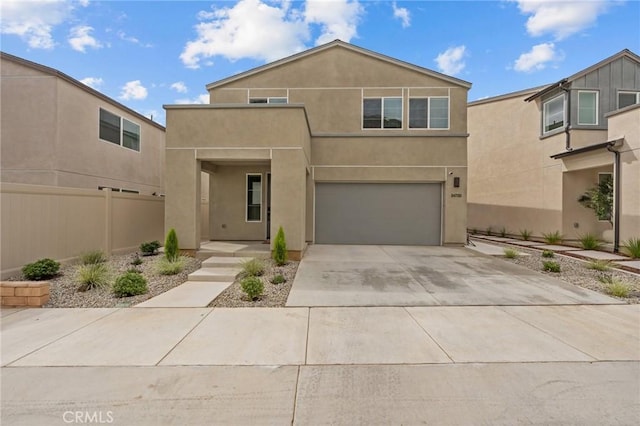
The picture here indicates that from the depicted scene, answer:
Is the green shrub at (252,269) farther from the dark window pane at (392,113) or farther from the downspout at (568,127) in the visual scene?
the downspout at (568,127)

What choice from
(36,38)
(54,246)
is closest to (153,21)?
(36,38)

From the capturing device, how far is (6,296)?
17.4 ft

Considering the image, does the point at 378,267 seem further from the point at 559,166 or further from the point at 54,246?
the point at 559,166

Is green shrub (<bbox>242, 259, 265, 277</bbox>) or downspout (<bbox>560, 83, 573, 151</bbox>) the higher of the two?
downspout (<bbox>560, 83, 573, 151</bbox>)

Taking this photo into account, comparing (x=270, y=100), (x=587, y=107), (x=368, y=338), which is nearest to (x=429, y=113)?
(x=270, y=100)

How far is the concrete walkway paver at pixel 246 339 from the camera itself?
142 inches

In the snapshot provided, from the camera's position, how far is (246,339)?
13.5 ft

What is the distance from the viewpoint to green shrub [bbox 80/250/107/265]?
26.5 feet

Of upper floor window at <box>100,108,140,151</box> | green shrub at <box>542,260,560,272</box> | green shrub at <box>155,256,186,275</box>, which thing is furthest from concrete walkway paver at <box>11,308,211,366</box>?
upper floor window at <box>100,108,140,151</box>

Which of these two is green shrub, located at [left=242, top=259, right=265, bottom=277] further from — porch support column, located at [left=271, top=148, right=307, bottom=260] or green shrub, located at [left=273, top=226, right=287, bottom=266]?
porch support column, located at [left=271, top=148, right=307, bottom=260]

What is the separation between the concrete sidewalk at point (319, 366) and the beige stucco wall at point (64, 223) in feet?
8.24

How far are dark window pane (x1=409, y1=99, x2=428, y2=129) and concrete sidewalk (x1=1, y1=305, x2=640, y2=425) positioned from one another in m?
8.99

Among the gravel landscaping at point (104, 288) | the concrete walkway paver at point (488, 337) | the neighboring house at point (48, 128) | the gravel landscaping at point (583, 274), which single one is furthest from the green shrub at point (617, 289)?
the neighboring house at point (48, 128)

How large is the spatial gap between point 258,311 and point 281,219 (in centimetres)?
402
